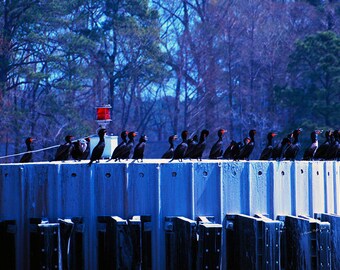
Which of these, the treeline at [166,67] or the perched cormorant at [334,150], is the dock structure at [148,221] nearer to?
the perched cormorant at [334,150]

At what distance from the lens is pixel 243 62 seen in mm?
72875

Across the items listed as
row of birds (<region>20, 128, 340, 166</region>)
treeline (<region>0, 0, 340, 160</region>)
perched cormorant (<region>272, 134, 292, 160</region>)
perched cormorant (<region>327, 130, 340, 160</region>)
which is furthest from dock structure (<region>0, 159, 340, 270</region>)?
treeline (<region>0, 0, 340, 160</region>)

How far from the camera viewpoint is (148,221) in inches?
856

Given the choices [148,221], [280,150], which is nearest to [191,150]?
[280,150]

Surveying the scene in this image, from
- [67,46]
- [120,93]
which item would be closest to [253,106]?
[120,93]

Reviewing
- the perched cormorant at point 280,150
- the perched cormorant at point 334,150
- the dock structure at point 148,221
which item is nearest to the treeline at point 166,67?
the perched cormorant at point 334,150

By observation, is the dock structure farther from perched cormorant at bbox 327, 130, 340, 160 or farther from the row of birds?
perched cormorant at bbox 327, 130, 340, 160

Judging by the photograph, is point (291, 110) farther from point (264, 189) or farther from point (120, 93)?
point (264, 189)

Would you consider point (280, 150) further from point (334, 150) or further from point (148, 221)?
point (148, 221)

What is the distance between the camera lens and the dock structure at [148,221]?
2084cm

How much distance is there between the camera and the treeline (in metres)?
57.6

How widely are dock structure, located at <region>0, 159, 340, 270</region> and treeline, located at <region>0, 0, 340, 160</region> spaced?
33600 millimetres

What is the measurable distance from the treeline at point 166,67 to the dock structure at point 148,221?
110 ft

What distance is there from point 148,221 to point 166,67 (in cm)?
4728
